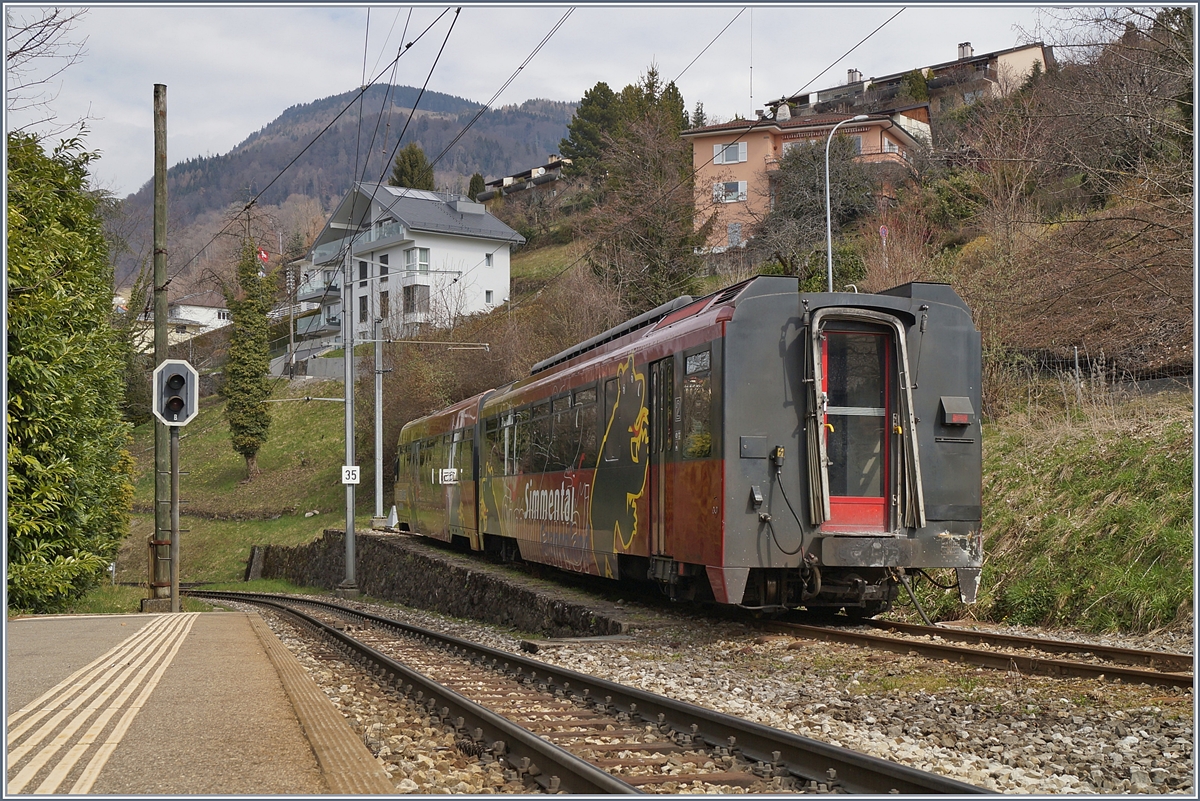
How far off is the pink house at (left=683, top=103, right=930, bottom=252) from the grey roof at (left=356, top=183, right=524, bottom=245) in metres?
16.1

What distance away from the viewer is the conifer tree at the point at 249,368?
5306 centimetres

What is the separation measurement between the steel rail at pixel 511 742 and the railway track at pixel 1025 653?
391 centimetres

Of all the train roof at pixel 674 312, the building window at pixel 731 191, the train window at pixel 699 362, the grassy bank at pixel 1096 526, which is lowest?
the grassy bank at pixel 1096 526

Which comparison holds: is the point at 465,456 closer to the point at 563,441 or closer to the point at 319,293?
the point at 563,441

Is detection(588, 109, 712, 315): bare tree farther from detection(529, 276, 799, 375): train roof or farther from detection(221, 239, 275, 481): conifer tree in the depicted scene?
detection(529, 276, 799, 375): train roof

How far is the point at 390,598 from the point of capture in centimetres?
2734

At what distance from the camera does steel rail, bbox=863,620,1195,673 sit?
298 inches

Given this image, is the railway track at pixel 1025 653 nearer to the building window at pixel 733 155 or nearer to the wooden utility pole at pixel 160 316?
the wooden utility pole at pixel 160 316

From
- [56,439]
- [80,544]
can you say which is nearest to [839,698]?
[56,439]

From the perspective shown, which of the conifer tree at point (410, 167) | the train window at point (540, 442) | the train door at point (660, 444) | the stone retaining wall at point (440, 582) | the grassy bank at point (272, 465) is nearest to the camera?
the train door at point (660, 444)

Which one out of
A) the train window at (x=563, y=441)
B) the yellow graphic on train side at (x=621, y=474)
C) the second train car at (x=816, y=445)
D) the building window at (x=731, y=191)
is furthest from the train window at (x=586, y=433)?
the building window at (x=731, y=191)

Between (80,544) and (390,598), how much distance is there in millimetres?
11822

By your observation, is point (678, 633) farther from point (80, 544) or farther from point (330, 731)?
point (80, 544)

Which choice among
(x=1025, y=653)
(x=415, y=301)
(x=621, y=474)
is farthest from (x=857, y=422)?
(x=415, y=301)
